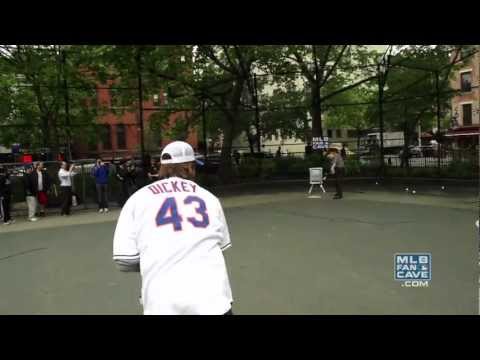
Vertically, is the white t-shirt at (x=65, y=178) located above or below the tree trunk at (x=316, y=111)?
below

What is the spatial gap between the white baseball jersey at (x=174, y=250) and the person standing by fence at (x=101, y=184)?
1260 centimetres

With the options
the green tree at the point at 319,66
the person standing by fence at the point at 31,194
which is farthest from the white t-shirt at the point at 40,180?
the green tree at the point at 319,66

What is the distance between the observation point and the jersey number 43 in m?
2.60

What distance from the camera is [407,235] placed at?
29.0 feet

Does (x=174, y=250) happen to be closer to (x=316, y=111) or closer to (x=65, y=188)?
(x=65, y=188)

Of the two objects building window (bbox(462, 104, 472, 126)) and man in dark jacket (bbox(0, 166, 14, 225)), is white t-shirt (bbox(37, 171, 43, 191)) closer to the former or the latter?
man in dark jacket (bbox(0, 166, 14, 225))

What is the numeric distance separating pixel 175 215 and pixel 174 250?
7.7 inches

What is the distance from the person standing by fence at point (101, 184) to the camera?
14750mm

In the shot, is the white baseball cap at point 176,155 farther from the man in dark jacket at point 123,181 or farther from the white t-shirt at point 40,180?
the man in dark jacket at point 123,181

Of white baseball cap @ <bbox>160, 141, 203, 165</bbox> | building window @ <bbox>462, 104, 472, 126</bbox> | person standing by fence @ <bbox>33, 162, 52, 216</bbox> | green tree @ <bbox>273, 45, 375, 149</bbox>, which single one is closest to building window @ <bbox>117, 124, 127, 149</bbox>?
green tree @ <bbox>273, 45, 375, 149</bbox>

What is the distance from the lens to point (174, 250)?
257cm
